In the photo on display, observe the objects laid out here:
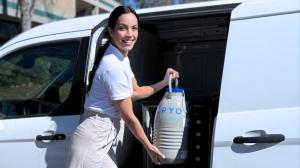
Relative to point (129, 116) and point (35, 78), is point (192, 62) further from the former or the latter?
point (129, 116)

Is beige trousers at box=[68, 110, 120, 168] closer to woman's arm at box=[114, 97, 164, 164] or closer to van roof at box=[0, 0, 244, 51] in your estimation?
woman's arm at box=[114, 97, 164, 164]

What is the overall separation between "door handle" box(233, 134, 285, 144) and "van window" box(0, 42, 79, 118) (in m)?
1.30

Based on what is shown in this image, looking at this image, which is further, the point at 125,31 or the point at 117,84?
the point at 125,31

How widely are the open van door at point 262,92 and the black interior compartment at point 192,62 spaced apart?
58 centimetres

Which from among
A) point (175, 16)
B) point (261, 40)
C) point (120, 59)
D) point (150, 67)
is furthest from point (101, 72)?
point (150, 67)

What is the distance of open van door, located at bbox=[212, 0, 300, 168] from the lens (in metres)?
2.82

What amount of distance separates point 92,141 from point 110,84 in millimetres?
372

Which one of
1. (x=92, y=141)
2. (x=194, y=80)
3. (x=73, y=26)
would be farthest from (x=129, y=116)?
(x=194, y=80)

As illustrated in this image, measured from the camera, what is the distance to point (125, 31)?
3.03 metres

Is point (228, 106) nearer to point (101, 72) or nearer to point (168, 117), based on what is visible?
point (168, 117)

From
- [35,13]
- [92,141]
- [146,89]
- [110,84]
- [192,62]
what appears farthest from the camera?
[35,13]

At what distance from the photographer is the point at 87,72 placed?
3424mm

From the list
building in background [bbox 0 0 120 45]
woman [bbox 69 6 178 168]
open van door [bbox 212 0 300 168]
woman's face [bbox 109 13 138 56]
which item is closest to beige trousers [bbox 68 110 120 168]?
woman [bbox 69 6 178 168]

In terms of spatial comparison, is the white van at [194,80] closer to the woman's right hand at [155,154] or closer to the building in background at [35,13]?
the woman's right hand at [155,154]
